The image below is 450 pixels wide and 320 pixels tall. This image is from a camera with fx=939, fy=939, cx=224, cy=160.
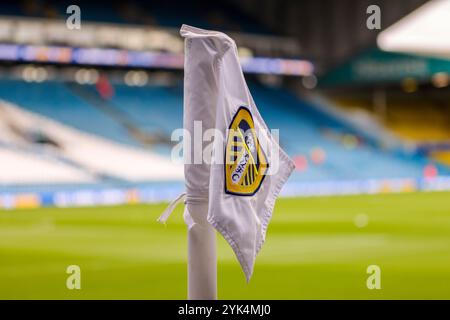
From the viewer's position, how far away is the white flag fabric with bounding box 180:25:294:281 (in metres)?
5.90

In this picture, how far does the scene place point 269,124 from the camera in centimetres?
4000

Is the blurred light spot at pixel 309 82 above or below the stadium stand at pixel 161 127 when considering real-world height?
above

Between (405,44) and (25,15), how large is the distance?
1667 cm

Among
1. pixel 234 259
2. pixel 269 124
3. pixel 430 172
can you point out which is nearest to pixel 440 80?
pixel 430 172

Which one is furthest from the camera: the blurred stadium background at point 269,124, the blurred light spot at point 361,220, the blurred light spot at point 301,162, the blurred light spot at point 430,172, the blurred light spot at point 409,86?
the blurred light spot at point 409,86

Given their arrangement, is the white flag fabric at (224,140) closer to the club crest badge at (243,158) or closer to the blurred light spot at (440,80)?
the club crest badge at (243,158)

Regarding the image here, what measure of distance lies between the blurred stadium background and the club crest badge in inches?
181

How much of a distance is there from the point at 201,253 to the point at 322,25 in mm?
39740

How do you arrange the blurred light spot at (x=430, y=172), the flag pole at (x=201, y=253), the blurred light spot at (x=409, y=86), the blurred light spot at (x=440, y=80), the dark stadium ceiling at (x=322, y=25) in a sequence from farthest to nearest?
the blurred light spot at (x=409, y=86)
the dark stadium ceiling at (x=322, y=25)
the blurred light spot at (x=440, y=80)
the blurred light spot at (x=430, y=172)
the flag pole at (x=201, y=253)

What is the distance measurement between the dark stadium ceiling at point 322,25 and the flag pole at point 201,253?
38165mm

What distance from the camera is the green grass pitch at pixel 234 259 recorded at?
36.5ft

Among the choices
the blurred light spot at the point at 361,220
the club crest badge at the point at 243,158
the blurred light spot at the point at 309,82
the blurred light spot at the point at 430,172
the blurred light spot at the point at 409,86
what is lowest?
the club crest badge at the point at 243,158

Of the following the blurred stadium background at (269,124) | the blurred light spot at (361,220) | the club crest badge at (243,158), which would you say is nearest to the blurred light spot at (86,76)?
the blurred stadium background at (269,124)

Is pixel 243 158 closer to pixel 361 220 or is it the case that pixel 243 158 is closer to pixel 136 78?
pixel 361 220
